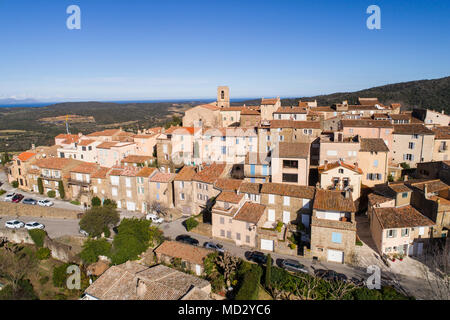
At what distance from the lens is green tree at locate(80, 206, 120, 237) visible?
132ft

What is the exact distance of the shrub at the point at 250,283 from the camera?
1036 inches

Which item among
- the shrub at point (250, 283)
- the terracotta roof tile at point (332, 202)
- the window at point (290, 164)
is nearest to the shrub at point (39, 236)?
the shrub at point (250, 283)

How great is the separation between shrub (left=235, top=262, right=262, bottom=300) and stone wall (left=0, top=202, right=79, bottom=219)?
32.0m

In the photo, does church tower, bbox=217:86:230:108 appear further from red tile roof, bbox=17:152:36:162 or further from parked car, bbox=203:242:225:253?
parked car, bbox=203:242:225:253

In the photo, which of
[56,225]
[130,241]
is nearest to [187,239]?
[130,241]

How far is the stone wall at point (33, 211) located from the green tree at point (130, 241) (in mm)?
15405

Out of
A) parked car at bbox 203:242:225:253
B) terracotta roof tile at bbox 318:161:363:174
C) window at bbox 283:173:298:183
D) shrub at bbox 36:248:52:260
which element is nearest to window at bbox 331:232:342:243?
terracotta roof tile at bbox 318:161:363:174

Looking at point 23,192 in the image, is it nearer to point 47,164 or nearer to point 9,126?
point 47,164

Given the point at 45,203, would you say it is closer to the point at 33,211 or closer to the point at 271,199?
the point at 33,211

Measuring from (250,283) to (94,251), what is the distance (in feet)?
69.0

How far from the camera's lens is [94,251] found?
3738cm

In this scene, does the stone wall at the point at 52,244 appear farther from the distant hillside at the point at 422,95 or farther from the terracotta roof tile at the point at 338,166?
the distant hillside at the point at 422,95

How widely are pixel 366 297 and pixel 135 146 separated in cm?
4673
